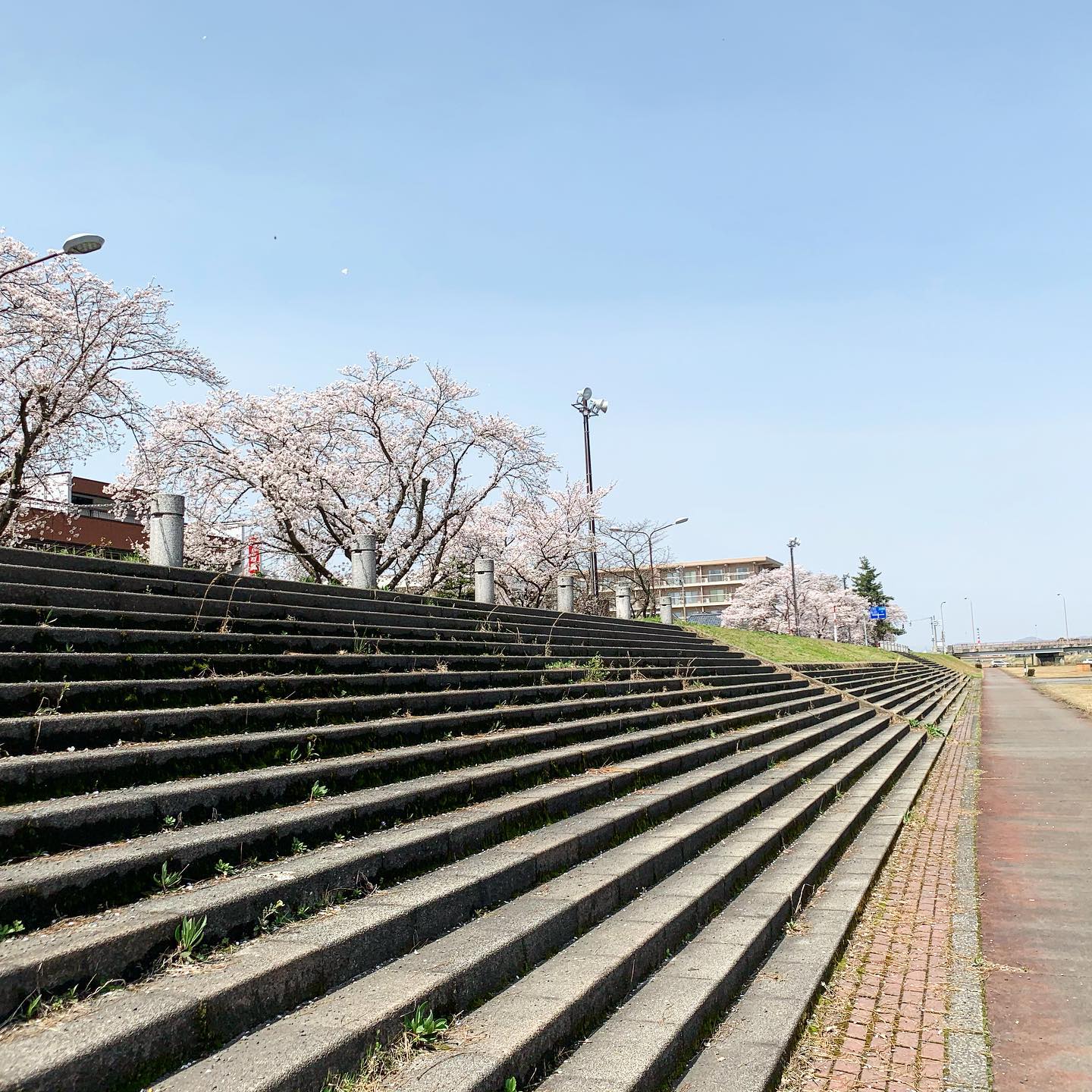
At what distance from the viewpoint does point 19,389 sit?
1873cm

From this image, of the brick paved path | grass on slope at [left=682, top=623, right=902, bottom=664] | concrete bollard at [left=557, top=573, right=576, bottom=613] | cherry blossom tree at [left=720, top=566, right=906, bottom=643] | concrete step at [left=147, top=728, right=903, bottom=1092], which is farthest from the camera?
cherry blossom tree at [left=720, top=566, right=906, bottom=643]

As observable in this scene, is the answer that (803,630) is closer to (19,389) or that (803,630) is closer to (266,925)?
(19,389)

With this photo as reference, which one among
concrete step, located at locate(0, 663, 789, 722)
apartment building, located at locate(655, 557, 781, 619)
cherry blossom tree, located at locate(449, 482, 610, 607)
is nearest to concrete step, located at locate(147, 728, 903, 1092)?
concrete step, located at locate(0, 663, 789, 722)

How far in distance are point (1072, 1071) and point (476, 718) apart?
4.26m

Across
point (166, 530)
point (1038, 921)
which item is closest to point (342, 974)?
point (1038, 921)

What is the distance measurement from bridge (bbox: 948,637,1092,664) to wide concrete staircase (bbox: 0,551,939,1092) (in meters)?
151

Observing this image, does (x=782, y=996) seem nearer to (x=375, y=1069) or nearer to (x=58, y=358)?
(x=375, y=1069)

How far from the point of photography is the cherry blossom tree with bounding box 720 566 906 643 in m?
77.2

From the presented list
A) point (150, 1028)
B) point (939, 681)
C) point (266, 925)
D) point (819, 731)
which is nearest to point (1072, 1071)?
point (266, 925)

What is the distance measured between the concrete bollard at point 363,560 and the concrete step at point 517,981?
19.6 feet

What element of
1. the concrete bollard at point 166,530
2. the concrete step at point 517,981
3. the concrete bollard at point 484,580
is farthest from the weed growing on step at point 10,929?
the concrete bollard at point 484,580

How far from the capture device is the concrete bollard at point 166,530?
771 cm

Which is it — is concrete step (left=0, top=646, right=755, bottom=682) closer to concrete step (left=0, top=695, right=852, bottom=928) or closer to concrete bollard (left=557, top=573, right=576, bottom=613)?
concrete step (left=0, top=695, right=852, bottom=928)

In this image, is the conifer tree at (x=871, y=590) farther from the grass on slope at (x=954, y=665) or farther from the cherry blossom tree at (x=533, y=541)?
the cherry blossom tree at (x=533, y=541)
